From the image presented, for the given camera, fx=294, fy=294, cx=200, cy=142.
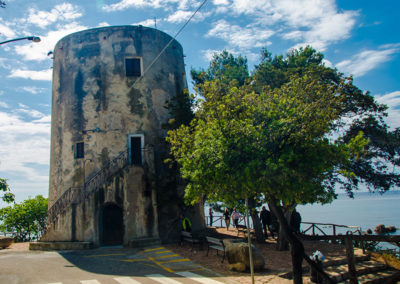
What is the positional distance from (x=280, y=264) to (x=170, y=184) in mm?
7846

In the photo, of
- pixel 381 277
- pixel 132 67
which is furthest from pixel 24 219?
pixel 381 277

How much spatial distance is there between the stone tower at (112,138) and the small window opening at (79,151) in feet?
0.22

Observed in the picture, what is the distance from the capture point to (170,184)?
57.6ft

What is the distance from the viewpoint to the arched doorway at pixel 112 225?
18016mm

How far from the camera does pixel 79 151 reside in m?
20.1

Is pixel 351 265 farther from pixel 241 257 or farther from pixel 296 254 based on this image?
pixel 241 257

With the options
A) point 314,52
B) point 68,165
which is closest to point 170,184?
point 68,165

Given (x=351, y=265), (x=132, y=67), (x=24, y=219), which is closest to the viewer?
(x=351, y=265)

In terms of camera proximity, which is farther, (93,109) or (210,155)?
(93,109)

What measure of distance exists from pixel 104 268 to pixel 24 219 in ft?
67.1

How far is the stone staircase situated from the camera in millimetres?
10891

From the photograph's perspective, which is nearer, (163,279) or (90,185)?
(163,279)

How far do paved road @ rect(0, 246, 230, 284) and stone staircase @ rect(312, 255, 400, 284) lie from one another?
447 centimetres

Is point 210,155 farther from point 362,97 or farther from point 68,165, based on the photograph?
point 68,165
